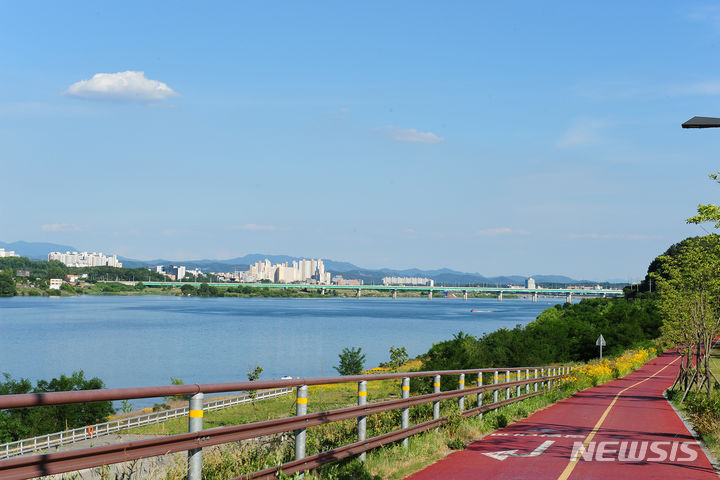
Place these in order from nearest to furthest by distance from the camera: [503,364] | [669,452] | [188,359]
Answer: [669,452] < [503,364] < [188,359]

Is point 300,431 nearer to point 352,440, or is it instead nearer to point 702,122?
point 352,440

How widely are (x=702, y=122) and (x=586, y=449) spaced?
19.6 feet

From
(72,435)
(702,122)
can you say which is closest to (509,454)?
(702,122)

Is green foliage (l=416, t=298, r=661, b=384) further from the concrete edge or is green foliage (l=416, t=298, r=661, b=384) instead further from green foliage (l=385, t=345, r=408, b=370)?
the concrete edge

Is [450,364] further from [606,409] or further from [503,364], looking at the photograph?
[606,409]

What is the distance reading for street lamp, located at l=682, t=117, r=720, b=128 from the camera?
1243 centimetres

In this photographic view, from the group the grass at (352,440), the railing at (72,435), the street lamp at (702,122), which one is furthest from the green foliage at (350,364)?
the street lamp at (702,122)

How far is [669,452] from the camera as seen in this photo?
13.3 meters

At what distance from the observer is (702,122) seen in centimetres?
1252

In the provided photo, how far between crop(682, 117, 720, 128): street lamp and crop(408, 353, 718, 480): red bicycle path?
5.49 m

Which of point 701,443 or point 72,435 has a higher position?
point 701,443

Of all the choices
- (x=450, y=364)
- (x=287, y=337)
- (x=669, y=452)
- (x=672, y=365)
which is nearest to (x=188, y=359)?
(x=287, y=337)

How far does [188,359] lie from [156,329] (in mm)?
45527

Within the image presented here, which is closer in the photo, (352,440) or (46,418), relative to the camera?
(352,440)
